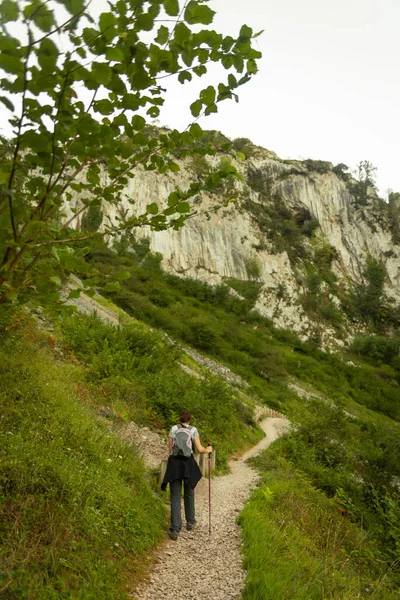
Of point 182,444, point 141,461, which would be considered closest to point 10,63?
point 182,444

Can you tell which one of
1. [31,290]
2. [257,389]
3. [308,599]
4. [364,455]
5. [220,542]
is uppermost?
[31,290]

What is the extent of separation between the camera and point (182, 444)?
525 centimetres

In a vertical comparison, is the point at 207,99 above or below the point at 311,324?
above

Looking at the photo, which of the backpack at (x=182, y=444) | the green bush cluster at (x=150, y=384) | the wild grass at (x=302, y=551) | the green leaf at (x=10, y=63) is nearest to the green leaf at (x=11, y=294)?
the green leaf at (x=10, y=63)

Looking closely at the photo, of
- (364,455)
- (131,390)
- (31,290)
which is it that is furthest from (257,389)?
(31,290)

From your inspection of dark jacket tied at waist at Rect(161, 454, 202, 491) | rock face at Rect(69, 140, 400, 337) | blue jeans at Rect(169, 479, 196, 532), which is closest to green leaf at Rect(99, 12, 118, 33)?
dark jacket tied at waist at Rect(161, 454, 202, 491)

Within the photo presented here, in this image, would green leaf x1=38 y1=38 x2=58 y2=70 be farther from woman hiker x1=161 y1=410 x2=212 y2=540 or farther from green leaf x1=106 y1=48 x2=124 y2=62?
woman hiker x1=161 y1=410 x2=212 y2=540

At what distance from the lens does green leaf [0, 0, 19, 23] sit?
3.82 ft

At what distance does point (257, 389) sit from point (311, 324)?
2801 centimetres

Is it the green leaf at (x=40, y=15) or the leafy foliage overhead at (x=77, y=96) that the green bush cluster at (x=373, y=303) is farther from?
the green leaf at (x=40, y=15)

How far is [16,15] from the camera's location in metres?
1.19

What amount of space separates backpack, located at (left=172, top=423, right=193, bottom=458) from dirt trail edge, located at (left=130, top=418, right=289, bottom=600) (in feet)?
3.39

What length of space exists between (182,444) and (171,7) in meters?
4.95

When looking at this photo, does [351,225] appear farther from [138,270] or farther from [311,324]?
[138,270]
